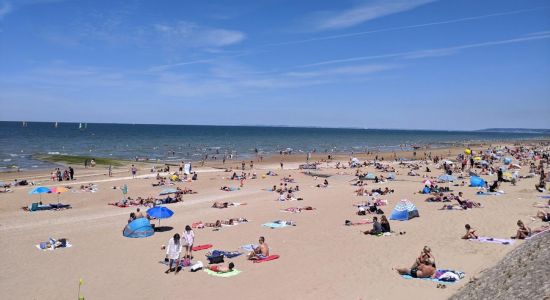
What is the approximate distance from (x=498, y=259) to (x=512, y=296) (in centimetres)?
511

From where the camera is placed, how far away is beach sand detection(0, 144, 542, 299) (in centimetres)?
1106

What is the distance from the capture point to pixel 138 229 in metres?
16.6

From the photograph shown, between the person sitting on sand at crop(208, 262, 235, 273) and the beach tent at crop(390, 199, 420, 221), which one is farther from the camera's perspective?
the beach tent at crop(390, 199, 420, 221)

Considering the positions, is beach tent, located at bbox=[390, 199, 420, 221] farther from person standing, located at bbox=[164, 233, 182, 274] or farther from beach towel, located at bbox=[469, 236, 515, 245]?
person standing, located at bbox=[164, 233, 182, 274]

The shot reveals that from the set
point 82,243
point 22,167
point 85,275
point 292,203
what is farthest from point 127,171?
point 85,275

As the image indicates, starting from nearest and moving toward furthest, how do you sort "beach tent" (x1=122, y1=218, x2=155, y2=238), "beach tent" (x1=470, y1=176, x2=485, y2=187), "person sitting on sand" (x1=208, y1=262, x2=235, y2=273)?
"person sitting on sand" (x1=208, y1=262, x2=235, y2=273)
"beach tent" (x1=122, y1=218, x2=155, y2=238)
"beach tent" (x1=470, y1=176, x2=485, y2=187)

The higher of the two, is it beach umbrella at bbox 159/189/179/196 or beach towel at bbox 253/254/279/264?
beach umbrella at bbox 159/189/179/196

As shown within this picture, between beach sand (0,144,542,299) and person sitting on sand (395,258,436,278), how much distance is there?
270mm

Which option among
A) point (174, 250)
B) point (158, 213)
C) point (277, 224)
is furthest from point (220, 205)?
point (174, 250)

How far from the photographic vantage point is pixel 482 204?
22359 mm

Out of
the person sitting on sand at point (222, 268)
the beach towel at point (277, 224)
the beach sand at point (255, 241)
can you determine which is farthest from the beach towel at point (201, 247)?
the beach towel at point (277, 224)

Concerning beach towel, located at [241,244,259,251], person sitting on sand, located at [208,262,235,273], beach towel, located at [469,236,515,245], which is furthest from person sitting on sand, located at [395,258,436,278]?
beach towel, located at [241,244,259,251]

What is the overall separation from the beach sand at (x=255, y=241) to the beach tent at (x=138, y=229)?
1.13ft

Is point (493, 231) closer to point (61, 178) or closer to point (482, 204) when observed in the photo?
point (482, 204)
